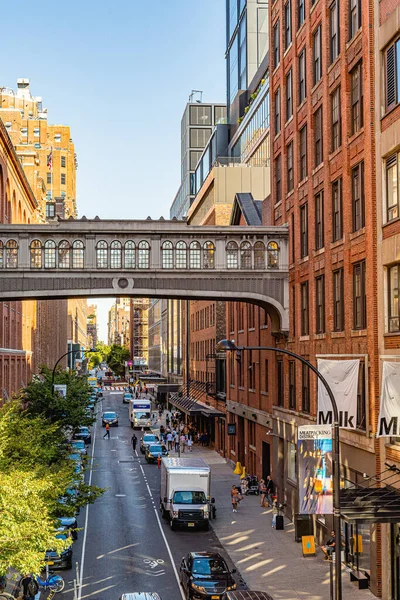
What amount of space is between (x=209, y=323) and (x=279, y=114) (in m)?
34.3

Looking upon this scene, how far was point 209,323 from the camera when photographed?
73.3 meters

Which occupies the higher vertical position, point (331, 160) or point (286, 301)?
point (331, 160)

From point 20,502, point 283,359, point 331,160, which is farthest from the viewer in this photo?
point 283,359

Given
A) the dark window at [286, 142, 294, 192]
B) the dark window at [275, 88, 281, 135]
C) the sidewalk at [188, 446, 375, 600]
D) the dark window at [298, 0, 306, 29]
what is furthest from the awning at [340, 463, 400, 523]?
the dark window at [275, 88, 281, 135]

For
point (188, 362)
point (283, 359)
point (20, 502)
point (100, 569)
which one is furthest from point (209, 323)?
point (20, 502)

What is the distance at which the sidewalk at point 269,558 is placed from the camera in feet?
83.9

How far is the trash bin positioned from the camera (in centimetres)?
3032

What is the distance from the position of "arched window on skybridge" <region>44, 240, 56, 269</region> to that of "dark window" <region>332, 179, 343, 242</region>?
13.9 m

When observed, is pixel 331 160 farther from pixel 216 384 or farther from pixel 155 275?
pixel 216 384

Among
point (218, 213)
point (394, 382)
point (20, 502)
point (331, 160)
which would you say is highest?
point (218, 213)

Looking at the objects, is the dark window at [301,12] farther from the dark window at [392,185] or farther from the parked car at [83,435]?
the parked car at [83,435]

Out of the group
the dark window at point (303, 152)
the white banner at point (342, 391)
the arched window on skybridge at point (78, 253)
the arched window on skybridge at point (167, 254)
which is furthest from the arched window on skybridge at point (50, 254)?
the white banner at point (342, 391)

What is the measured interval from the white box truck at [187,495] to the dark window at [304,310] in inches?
312

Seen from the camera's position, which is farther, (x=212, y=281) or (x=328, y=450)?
(x=212, y=281)
